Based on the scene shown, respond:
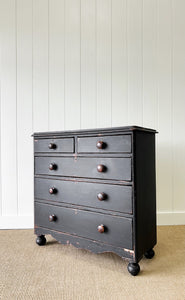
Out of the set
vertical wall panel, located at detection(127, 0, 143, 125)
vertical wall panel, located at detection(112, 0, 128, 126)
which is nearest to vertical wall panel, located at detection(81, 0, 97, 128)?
vertical wall panel, located at detection(112, 0, 128, 126)

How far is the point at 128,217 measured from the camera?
1322 millimetres

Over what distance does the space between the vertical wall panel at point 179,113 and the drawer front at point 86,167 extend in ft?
3.47

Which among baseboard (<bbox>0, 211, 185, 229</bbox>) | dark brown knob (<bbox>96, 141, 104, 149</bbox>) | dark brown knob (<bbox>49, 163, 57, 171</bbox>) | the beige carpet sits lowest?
the beige carpet

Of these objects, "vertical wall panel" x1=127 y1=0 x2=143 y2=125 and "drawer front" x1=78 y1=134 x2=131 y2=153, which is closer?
"drawer front" x1=78 y1=134 x2=131 y2=153

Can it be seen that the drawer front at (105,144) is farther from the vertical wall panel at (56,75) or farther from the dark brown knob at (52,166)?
the vertical wall panel at (56,75)

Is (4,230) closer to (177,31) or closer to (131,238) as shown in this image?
(131,238)

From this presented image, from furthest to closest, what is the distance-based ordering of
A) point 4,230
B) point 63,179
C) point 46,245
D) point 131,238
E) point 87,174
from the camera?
point 4,230 < point 46,245 < point 63,179 < point 87,174 < point 131,238

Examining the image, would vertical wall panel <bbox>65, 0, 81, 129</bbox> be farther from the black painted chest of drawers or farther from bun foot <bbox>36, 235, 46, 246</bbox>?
bun foot <bbox>36, 235, 46, 246</bbox>

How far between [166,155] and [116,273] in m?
1.27

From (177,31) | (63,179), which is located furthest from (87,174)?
(177,31)

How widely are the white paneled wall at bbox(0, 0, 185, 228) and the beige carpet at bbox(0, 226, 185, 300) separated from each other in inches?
23.3

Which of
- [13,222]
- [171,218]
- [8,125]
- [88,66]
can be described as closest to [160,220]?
[171,218]

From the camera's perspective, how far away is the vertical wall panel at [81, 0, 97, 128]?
2.16 m

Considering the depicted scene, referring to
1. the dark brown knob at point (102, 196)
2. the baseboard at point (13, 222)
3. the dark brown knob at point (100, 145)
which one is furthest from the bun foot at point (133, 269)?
the baseboard at point (13, 222)
